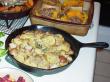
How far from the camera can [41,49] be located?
110 cm

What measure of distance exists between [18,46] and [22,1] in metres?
0.33

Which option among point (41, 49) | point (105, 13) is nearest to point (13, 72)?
point (41, 49)

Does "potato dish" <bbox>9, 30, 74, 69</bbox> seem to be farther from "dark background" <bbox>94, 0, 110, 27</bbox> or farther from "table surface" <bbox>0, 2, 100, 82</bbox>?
"dark background" <bbox>94, 0, 110, 27</bbox>

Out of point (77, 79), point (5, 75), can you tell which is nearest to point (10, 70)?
point (5, 75)

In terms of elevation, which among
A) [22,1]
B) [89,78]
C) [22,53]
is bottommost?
[89,78]

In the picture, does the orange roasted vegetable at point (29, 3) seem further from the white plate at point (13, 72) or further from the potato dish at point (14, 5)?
the white plate at point (13, 72)

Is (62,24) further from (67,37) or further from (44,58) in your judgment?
(44,58)

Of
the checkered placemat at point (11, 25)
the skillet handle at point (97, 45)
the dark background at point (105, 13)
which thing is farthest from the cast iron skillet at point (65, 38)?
the dark background at point (105, 13)

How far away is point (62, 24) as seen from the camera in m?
1.25

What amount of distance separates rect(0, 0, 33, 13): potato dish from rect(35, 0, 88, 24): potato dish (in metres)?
0.06

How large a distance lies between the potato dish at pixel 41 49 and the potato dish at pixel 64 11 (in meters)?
0.14

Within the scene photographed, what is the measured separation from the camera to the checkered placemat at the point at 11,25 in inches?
50.4

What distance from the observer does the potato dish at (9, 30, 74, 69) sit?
3.38 feet

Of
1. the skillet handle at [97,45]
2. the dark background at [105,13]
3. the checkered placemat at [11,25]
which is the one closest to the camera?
the skillet handle at [97,45]
